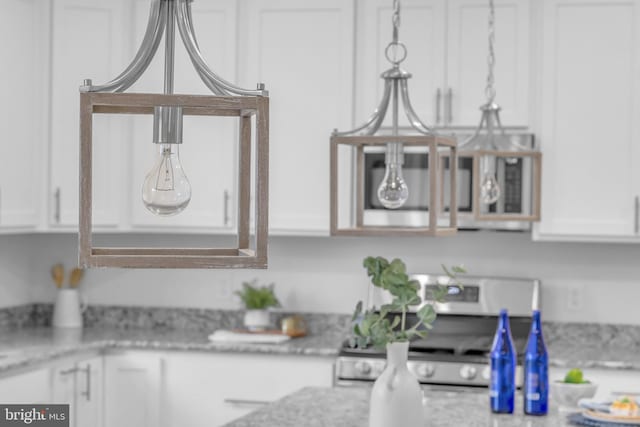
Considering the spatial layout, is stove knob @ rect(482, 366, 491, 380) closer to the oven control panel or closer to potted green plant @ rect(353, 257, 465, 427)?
the oven control panel

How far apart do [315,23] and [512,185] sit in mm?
1170

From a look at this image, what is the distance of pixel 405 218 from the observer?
4375 millimetres

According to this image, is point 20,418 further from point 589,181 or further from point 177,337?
point 589,181


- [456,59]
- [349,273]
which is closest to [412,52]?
[456,59]

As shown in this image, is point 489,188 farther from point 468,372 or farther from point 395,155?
point 468,372

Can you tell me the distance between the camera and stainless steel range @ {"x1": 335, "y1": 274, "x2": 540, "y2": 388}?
159 inches

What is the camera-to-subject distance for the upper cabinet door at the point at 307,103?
14.5ft

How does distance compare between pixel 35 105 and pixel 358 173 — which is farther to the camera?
pixel 35 105

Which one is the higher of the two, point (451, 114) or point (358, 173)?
point (451, 114)

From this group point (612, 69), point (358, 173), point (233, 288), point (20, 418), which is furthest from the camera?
point (233, 288)

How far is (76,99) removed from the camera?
446 centimetres

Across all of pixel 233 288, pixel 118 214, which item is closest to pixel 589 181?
pixel 233 288

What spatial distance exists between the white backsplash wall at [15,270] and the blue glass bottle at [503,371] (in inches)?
117

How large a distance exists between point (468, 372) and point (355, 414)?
151cm
